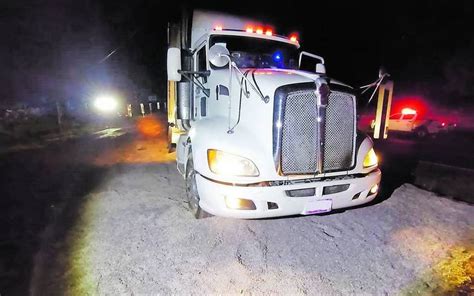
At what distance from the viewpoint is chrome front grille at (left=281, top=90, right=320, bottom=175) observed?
3816 millimetres

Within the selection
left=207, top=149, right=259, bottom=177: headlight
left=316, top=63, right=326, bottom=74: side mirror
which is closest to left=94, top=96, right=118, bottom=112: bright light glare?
left=316, top=63, right=326, bottom=74: side mirror

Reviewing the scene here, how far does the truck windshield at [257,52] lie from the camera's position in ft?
18.1

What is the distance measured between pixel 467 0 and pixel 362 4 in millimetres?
9022

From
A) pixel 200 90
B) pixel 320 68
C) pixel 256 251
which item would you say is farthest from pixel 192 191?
pixel 320 68

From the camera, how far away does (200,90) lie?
6039 millimetres

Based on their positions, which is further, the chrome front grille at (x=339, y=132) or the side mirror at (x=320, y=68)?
the side mirror at (x=320, y=68)

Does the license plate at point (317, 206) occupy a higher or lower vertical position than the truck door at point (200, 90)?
lower

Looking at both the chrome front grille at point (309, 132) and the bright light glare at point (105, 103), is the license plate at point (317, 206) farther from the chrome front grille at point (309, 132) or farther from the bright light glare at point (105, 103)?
the bright light glare at point (105, 103)

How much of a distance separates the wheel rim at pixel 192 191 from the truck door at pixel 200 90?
150 cm

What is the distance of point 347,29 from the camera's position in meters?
29.6

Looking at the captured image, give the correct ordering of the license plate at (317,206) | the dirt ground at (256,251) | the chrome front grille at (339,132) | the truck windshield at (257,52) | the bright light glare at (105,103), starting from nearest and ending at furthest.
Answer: the dirt ground at (256,251)
the license plate at (317,206)
the chrome front grille at (339,132)
the truck windshield at (257,52)
the bright light glare at (105,103)

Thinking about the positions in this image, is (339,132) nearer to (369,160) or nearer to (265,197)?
(369,160)

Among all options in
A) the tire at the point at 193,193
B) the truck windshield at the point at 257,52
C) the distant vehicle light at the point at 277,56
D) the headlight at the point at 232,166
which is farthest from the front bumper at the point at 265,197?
the distant vehicle light at the point at 277,56

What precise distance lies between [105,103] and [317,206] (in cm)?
1703
